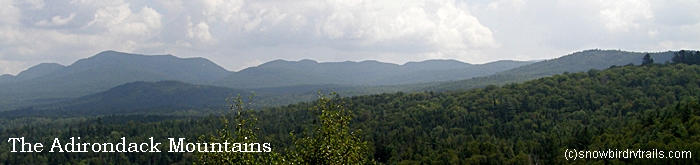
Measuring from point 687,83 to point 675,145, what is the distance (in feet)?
284

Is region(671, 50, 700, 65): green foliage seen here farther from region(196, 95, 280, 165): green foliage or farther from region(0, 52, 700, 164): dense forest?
region(196, 95, 280, 165): green foliage

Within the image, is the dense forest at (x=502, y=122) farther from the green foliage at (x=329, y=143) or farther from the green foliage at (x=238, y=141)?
the green foliage at (x=238, y=141)

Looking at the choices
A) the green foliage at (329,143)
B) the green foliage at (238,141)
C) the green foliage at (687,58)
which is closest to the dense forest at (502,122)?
the green foliage at (687,58)

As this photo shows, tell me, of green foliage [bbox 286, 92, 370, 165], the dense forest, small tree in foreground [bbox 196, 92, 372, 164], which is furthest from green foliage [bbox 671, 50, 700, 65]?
small tree in foreground [bbox 196, 92, 372, 164]

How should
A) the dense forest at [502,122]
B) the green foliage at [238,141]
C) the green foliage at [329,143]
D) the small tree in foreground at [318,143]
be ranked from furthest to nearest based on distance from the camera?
the dense forest at [502,122]
the green foliage at [329,143]
the small tree in foreground at [318,143]
the green foliage at [238,141]

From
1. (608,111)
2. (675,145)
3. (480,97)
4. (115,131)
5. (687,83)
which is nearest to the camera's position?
(675,145)

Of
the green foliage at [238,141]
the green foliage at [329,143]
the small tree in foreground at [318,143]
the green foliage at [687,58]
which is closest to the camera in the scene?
the green foliage at [238,141]

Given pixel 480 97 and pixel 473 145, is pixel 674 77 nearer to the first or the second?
pixel 480 97

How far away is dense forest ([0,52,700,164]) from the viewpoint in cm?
8600

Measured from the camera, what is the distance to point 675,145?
180 ft

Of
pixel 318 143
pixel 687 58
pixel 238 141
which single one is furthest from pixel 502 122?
pixel 238 141

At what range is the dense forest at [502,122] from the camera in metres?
86.0

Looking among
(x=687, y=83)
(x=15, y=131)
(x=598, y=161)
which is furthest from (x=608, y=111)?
(x=15, y=131)

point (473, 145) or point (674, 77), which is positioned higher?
point (674, 77)
